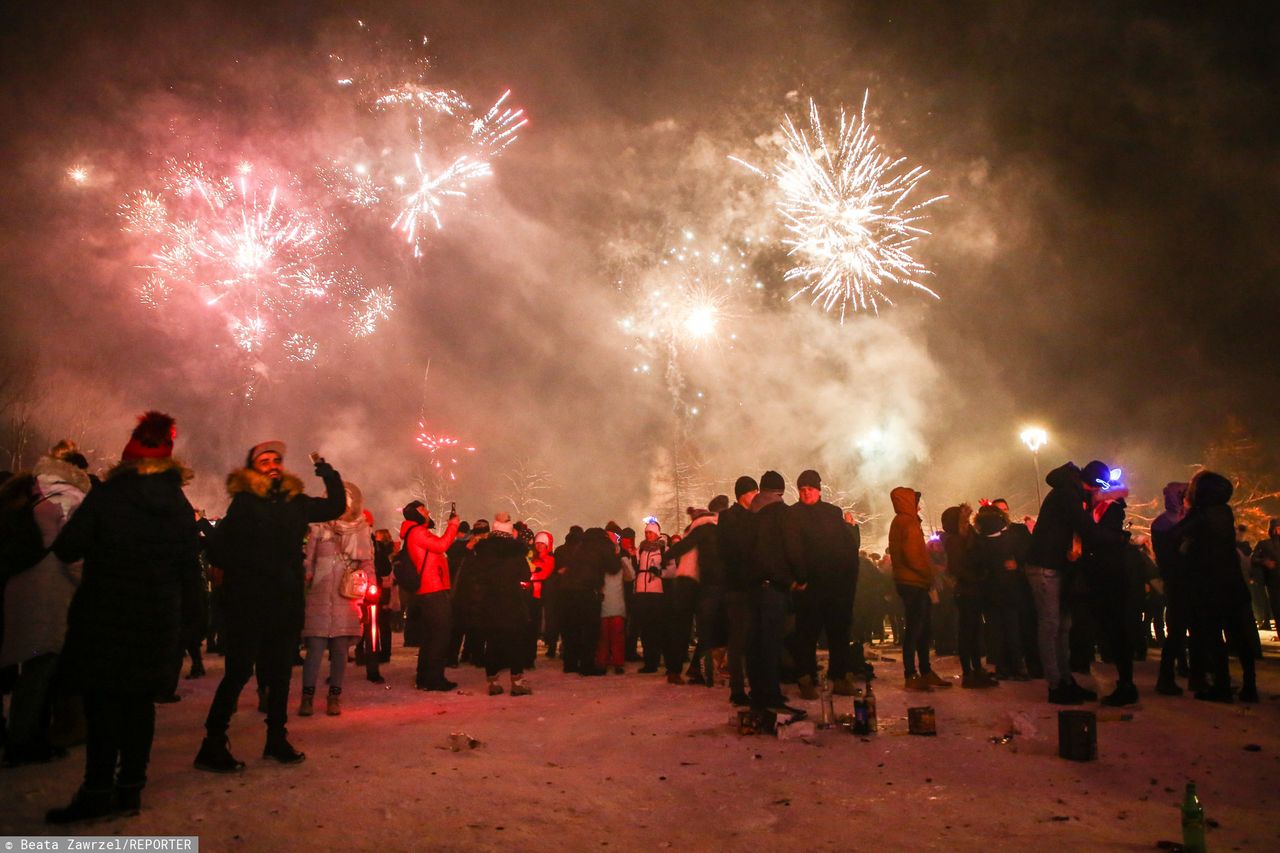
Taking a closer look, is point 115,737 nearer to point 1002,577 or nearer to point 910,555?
point 910,555

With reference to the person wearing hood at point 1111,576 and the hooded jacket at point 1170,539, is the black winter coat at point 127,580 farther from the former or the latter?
the hooded jacket at point 1170,539

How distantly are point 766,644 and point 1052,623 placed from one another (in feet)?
9.68

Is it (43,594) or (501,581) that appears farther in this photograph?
(501,581)

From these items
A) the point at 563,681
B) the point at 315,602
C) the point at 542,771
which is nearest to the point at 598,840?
the point at 542,771

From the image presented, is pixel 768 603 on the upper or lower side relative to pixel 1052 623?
upper

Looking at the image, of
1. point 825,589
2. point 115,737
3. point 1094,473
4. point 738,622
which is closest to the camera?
point 115,737

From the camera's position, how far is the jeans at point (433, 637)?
Answer: 1001 cm

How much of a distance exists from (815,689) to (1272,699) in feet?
14.3

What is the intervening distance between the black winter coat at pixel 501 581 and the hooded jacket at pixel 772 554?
3.53 meters

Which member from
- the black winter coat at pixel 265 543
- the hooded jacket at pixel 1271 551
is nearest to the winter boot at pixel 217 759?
the black winter coat at pixel 265 543

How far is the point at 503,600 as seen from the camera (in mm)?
9852

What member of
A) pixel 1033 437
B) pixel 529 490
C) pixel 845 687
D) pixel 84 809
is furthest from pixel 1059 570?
pixel 529 490

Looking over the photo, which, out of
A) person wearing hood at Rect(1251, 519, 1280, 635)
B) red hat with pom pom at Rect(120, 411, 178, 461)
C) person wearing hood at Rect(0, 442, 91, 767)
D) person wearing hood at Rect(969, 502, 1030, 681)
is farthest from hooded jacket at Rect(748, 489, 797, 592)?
person wearing hood at Rect(1251, 519, 1280, 635)

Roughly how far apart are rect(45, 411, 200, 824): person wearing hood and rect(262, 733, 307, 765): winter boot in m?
1.23
